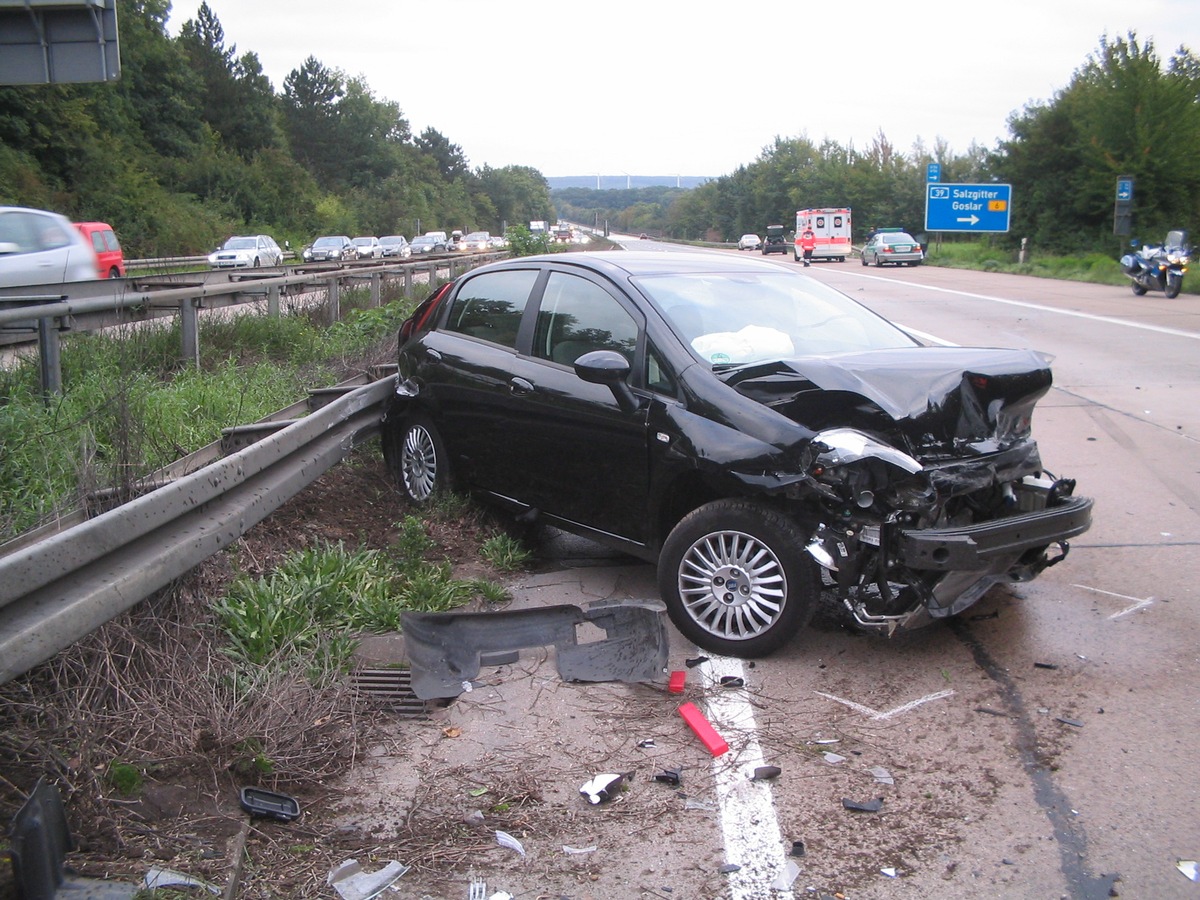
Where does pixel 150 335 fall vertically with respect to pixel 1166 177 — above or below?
below

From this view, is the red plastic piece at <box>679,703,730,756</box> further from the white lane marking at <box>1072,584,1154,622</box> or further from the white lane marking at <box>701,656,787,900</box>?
the white lane marking at <box>1072,584,1154,622</box>

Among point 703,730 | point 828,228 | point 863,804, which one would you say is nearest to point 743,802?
point 863,804

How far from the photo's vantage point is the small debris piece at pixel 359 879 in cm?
319

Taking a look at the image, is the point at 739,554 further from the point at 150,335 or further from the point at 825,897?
the point at 150,335

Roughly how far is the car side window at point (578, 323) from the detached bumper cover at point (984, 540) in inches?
69.2

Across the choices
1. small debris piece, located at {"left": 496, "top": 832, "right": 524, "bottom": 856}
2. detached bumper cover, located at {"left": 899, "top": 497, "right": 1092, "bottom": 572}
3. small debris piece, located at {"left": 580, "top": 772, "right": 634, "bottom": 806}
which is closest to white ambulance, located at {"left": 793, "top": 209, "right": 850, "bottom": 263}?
detached bumper cover, located at {"left": 899, "top": 497, "right": 1092, "bottom": 572}

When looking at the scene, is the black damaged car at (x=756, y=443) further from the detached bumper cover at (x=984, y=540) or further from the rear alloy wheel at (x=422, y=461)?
the rear alloy wheel at (x=422, y=461)

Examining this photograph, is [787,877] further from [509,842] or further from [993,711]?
[993,711]

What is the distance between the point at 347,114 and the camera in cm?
10631

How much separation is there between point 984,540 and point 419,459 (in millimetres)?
3706

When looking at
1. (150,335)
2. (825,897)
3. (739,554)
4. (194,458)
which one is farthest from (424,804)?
(150,335)

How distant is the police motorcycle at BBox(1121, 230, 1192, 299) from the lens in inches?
960

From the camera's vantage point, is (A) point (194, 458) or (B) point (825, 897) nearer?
(B) point (825, 897)

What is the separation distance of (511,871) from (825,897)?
36.0 inches
